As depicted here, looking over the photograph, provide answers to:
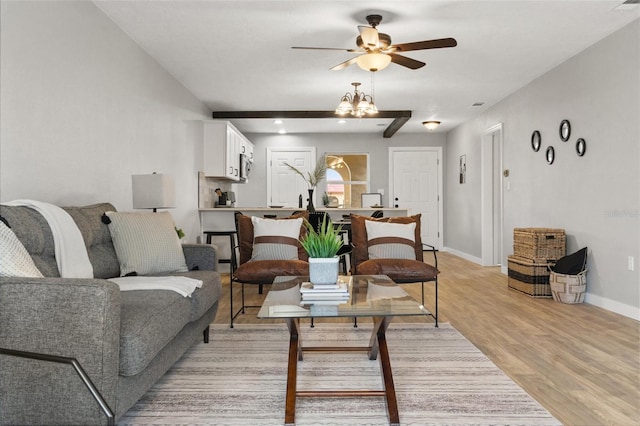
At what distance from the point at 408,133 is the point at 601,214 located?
17.9ft

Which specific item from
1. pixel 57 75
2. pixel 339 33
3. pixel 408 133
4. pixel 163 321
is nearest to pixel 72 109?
pixel 57 75

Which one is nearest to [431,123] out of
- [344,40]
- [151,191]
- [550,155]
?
[550,155]

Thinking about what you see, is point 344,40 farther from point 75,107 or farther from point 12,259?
point 12,259

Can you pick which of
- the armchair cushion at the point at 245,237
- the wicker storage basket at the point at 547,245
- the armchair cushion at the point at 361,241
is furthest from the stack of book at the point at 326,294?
the wicker storage basket at the point at 547,245

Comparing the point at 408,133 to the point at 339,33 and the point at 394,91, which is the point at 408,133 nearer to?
the point at 394,91

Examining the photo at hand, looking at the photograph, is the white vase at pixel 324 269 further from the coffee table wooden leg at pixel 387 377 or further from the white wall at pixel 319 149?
the white wall at pixel 319 149

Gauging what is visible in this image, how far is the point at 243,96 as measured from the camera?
6316 mm

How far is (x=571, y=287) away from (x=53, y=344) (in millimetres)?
4371

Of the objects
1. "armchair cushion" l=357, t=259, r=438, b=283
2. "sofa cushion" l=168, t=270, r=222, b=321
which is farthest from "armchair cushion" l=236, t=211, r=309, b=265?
"sofa cushion" l=168, t=270, r=222, b=321

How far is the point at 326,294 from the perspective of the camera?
229 cm

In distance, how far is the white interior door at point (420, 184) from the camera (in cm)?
934

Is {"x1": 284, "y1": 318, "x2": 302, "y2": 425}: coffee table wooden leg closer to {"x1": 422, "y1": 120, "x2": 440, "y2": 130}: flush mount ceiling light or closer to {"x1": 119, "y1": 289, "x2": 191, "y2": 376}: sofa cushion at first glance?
{"x1": 119, "y1": 289, "x2": 191, "y2": 376}: sofa cushion

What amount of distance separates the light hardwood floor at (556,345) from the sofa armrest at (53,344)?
6.30 ft

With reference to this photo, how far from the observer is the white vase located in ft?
7.95
